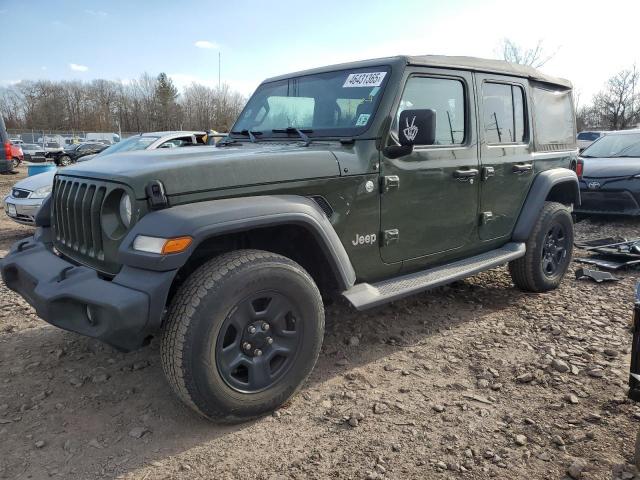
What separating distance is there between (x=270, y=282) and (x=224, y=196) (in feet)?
1.62

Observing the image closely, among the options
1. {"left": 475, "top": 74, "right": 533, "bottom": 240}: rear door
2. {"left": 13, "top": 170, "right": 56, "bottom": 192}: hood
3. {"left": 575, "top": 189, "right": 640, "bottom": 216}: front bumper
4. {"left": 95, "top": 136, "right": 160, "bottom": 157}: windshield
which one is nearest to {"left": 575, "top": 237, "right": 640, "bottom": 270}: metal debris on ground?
{"left": 575, "top": 189, "right": 640, "bottom": 216}: front bumper

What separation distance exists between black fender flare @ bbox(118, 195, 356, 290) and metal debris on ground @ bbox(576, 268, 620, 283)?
11.6 ft

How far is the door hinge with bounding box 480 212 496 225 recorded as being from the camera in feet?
12.7

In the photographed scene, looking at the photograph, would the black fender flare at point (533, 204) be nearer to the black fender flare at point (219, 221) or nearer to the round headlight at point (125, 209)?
the black fender flare at point (219, 221)

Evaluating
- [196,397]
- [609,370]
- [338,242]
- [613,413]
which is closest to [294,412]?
[196,397]

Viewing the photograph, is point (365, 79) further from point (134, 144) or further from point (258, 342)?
point (134, 144)

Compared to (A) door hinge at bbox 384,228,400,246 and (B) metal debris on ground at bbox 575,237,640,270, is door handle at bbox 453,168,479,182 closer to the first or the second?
(A) door hinge at bbox 384,228,400,246

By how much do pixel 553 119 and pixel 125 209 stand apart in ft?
13.1

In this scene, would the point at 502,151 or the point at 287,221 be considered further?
the point at 502,151

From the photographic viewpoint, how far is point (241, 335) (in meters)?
2.52

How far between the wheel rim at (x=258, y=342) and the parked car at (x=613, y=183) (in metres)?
6.32

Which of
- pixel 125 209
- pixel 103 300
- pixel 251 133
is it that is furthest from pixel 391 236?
pixel 103 300

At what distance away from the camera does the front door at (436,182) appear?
3193mm

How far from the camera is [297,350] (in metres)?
2.70
